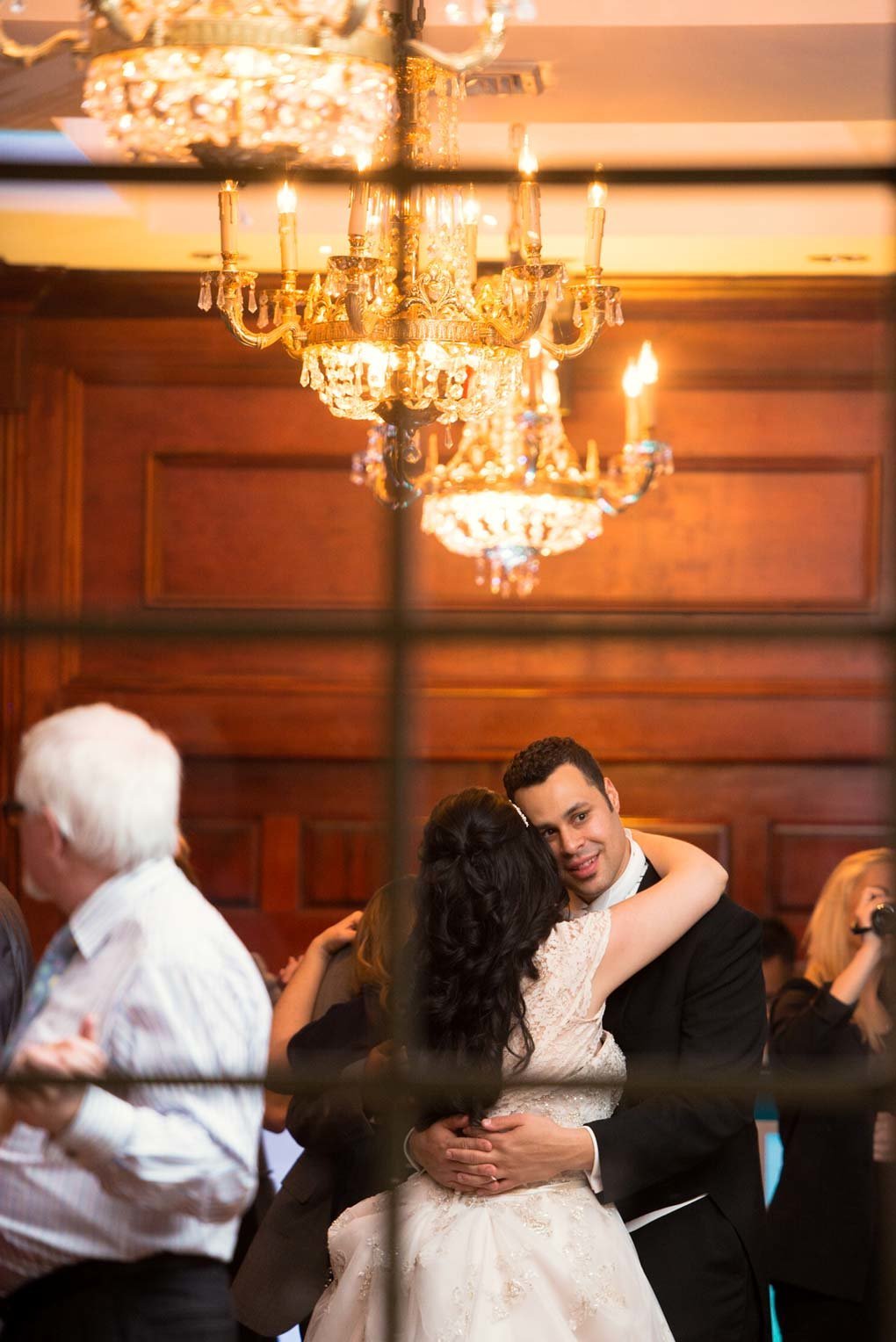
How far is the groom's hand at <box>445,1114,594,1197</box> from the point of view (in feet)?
5.21

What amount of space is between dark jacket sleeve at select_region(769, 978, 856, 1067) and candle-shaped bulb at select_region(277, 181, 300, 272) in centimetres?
133

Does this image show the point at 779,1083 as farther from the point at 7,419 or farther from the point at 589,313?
the point at 7,419

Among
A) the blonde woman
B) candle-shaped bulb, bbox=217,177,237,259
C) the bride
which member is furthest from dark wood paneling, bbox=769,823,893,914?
the bride

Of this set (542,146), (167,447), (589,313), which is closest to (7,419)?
(167,447)

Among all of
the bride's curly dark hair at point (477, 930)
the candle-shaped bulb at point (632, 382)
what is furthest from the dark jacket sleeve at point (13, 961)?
the candle-shaped bulb at point (632, 382)

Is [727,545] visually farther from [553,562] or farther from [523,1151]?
[523,1151]

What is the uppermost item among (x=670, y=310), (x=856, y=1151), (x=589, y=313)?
(x=670, y=310)

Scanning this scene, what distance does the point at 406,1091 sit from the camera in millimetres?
1261

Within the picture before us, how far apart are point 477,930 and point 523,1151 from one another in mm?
226

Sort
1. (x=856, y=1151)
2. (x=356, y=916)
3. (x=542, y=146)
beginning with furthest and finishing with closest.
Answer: (x=542, y=146) → (x=856, y=1151) → (x=356, y=916)

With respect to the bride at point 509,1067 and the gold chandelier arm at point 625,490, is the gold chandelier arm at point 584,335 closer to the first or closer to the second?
the bride at point 509,1067

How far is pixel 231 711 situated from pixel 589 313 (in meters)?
2.70

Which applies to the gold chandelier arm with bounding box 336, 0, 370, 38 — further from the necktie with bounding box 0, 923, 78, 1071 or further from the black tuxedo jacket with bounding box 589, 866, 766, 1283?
the black tuxedo jacket with bounding box 589, 866, 766, 1283

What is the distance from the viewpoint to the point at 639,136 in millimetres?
3803
